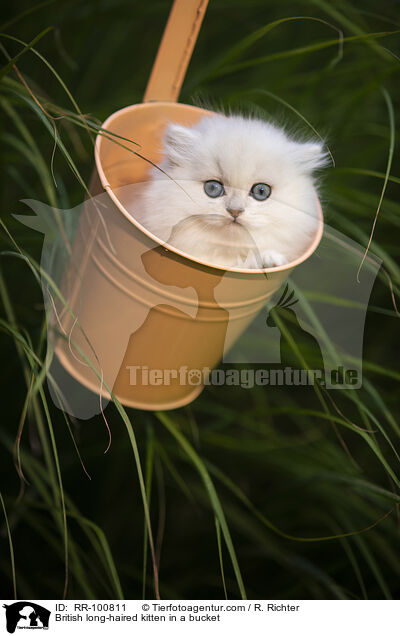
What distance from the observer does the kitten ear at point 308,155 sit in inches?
21.5

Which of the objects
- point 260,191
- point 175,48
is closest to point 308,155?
point 260,191

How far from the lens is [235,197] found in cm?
51

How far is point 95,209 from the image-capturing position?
19.3 inches

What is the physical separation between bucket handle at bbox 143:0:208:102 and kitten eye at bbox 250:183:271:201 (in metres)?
0.17

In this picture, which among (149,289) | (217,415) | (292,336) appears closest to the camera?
(149,289)

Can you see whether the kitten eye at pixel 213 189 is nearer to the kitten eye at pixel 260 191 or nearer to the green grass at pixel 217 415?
the kitten eye at pixel 260 191

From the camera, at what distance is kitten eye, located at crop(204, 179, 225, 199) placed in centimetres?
52
